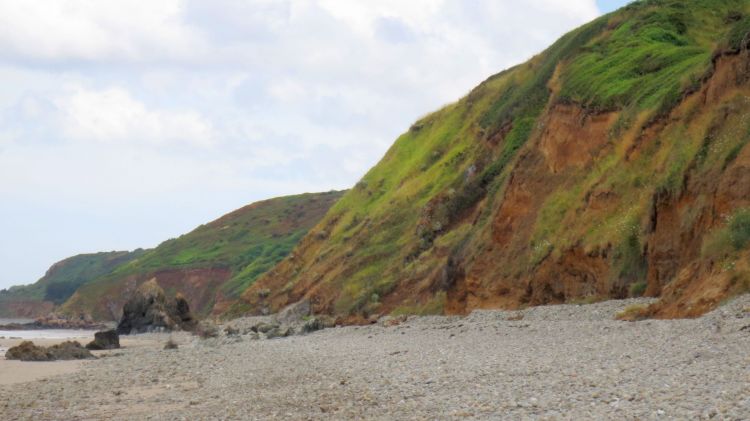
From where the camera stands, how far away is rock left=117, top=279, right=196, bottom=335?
81.9 meters

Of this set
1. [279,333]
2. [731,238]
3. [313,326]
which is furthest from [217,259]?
[731,238]

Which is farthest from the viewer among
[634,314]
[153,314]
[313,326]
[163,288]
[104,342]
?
[163,288]

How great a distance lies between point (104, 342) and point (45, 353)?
1184 centimetres

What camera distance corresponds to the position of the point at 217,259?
475 ft

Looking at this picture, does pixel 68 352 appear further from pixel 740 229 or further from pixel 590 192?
pixel 740 229

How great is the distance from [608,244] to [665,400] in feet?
70.7

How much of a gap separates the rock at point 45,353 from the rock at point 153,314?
123 ft

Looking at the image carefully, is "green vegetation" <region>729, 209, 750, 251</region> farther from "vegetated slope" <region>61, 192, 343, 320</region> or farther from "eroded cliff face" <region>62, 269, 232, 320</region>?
"eroded cliff face" <region>62, 269, 232, 320</region>

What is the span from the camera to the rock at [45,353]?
4128 centimetres

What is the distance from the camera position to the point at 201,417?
1689 centimetres

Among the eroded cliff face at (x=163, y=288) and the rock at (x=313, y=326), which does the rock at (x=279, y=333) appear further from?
the eroded cliff face at (x=163, y=288)

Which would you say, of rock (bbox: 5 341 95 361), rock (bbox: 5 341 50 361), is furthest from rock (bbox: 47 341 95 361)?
rock (bbox: 5 341 50 361)

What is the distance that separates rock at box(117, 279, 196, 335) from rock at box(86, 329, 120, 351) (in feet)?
85.2

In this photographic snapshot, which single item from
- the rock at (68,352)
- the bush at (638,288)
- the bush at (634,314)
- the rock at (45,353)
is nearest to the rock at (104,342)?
the rock at (68,352)
